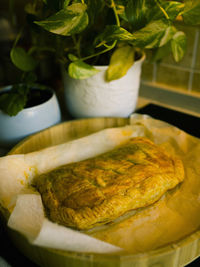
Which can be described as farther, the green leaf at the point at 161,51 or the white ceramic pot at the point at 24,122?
the green leaf at the point at 161,51

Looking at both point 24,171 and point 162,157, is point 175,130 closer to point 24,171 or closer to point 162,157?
point 162,157

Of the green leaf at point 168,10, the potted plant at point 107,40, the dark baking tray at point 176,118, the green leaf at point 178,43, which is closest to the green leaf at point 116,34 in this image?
the potted plant at point 107,40

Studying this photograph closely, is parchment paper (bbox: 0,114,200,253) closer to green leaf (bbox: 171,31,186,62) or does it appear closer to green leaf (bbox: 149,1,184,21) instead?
green leaf (bbox: 171,31,186,62)

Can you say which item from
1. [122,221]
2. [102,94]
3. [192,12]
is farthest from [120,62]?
[122,221]

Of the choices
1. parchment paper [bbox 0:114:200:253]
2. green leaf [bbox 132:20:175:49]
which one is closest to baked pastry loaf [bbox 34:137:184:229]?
parchment paper [bbox 0:114:200:253]

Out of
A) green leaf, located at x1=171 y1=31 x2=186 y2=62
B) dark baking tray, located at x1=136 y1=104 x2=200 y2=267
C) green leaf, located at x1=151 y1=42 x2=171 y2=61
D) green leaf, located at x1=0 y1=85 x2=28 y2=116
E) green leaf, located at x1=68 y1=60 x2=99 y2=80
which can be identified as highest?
green leaf, located at x1=171 y1=31 x2=186 y2=62

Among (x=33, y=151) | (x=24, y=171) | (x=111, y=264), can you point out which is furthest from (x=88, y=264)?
(x=33, y=151)

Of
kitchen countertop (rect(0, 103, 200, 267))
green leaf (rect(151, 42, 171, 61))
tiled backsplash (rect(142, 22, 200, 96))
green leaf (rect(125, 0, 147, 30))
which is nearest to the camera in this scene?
kitchen countertop (rect(0, 103, 200, 267))

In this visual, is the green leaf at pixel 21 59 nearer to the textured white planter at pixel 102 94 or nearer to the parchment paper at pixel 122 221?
the textured white planter at pixel 102 94
